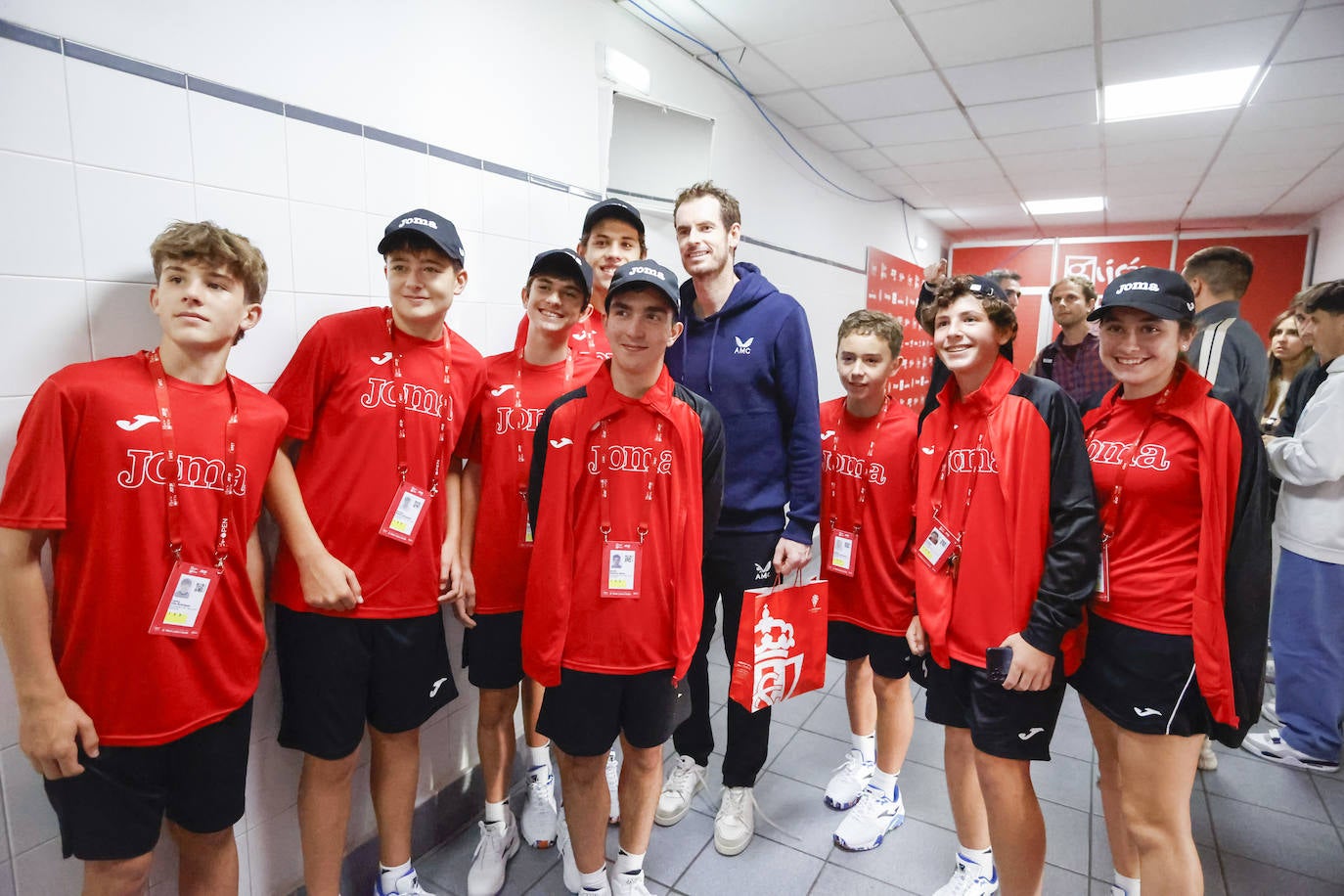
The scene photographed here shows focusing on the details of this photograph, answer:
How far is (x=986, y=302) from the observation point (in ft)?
5.31

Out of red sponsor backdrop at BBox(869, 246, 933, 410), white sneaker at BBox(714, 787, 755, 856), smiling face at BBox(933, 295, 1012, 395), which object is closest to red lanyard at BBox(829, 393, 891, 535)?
smiling face at BBox(933, 295, 1012, 395)

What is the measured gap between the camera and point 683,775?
2.37 m

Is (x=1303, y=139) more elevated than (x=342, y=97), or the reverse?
(x=1303, y=139)

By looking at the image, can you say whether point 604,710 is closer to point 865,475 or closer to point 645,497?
point 645,497

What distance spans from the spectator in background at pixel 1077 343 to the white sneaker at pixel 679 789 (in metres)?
2.66

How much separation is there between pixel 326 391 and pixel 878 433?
63.3 inches

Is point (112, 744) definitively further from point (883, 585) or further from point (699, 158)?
point (699, 158)

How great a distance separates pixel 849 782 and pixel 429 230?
89.4 inches

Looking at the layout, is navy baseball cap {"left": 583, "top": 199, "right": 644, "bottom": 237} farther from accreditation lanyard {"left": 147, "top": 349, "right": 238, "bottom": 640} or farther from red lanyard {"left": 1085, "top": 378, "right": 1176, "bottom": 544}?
red lanyard {"left": 1085, "top": 378, "right": 1176, "bottom": 544}

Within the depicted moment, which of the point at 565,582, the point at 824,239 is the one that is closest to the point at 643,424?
the point at 565,582

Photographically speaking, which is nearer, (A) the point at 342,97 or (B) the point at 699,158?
(A) the point at 342,97

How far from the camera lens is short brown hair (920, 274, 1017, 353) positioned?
1623 mm

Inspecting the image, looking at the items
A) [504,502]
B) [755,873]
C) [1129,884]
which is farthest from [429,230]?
[1129,884]

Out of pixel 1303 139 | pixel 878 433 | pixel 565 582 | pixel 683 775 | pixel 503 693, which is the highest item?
pixel 1303 139
